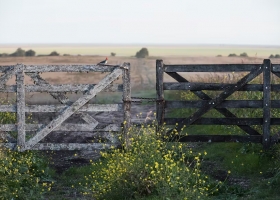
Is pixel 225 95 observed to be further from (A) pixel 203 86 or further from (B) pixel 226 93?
(A) pixel 203 86

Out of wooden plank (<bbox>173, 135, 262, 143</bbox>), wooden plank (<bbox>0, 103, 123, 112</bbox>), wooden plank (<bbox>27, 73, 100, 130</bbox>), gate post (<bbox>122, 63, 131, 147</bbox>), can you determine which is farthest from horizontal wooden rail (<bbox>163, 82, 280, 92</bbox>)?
wooden plank (<bbox>27, 73, 100, 130</bbox>)

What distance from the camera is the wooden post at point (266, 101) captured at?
1280 cm

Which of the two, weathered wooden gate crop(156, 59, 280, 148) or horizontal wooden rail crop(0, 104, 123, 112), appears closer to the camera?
horizontal wooden rail crop(0, 104, 123, 112)

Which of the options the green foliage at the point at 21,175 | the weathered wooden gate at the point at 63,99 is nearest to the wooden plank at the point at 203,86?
the weathered wooden gate at the point at 63,99

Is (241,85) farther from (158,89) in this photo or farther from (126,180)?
(126,180)

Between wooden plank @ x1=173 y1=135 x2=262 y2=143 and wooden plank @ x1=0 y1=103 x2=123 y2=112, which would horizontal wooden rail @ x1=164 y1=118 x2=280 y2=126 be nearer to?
wooden plank @ x1=173 y1=135 x2=262 y2=143

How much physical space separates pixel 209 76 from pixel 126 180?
13143 millimetres

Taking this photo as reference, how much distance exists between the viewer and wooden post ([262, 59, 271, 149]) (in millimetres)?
12797

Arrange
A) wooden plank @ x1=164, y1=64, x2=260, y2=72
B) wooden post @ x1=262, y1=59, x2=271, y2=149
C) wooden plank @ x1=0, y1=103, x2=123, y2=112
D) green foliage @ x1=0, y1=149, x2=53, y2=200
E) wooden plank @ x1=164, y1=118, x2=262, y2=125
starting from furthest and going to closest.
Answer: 1. wooden plank @ x1=164, y1=118, x2=262, y2=125
2. wooden post @ x1=262, y1=59, x2=271, y2=149
3. wooden plank @ x1=164, y1=64, x2=260, y2=72
4. wooden plank @ x1=0, y1=103, x2=123, y2=112
5. green foliage @ x1=0, y1=149, x2=53, y2=200

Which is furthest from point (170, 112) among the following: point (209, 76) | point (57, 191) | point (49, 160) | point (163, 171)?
point (163, 171)

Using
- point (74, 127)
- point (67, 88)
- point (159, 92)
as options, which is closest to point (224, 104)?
point (159, 92)

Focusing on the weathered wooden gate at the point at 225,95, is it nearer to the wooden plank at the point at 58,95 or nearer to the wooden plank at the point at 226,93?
the wooden plank at the point at 226,93

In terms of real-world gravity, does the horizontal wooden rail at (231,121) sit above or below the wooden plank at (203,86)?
below

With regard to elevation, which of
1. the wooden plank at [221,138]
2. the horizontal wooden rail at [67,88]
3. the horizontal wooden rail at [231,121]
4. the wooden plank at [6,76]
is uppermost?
the wooden plank at [6,76]
